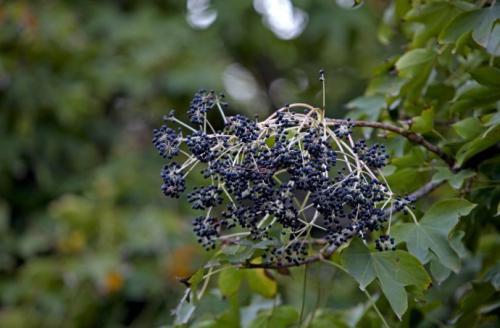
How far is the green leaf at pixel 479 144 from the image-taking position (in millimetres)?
1289

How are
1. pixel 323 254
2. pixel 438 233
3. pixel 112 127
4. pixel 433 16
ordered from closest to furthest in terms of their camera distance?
1. pixel 438 233
2. pixel 323 254
3. pixel 433 16
4. pixel 112 127

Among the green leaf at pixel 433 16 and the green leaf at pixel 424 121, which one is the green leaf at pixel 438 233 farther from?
the green leaf at pixel 433 16

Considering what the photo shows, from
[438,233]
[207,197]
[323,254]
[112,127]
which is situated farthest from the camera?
[112,127]

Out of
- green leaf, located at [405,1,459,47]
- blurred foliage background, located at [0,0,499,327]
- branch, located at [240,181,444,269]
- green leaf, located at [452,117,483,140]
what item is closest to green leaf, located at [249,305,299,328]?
branch, located at [240,181,444,269]

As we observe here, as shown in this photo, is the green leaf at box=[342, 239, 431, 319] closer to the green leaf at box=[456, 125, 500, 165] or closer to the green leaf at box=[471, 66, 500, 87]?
the green leaf at box=[456, 125, 500, 165]

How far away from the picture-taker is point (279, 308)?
1580 millimetres

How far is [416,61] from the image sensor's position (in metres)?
1.53

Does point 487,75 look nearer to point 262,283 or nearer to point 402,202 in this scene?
point 402,202

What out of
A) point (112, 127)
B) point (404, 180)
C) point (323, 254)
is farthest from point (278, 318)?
point (112, 127)

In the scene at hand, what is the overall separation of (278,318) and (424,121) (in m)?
0.46

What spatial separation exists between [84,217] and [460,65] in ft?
6.80

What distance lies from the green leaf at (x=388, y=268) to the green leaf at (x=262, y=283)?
0.43m

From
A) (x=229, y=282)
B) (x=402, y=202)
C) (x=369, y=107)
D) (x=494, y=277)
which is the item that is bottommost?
(x=494, y=277)

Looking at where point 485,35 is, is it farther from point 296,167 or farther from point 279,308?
point 279,308
